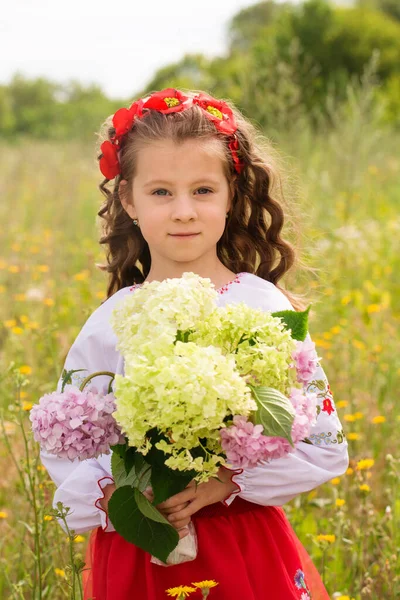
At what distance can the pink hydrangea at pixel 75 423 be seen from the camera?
4.19 ft

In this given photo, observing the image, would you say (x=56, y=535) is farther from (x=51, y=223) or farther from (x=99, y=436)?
(x=51, y=223)

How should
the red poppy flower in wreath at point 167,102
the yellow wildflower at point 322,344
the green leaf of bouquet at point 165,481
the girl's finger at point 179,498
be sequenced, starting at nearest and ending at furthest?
the green leaf of bouquet at point 165,481 < the girl's finger at point 179,498 < the red poppy flower in wreath at point 167,102 < the yellow wildflower at point 322,344

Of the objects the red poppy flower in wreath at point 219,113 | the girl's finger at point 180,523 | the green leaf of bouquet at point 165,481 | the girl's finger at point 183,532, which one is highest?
the red poppy flower in wreath at point 219,113

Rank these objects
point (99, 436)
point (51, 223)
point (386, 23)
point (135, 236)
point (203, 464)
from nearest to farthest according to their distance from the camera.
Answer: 1. point (203, 464)
2. point (99, 436)
3. point (135, 236)
4. point (51, 223)
5. point (386, 23)

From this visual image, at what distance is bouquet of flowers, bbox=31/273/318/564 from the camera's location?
3.60ft

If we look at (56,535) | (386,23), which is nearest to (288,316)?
(56,535)

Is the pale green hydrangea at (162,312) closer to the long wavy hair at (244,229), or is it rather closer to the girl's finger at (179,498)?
the girl's finger at (179,498)

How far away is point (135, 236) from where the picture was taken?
6.68 ft

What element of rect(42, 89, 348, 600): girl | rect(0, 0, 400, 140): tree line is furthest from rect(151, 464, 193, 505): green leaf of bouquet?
rect(0, 0, 400, 140): tree line

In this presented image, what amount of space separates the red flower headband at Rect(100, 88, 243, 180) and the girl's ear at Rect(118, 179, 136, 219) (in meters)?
0.04

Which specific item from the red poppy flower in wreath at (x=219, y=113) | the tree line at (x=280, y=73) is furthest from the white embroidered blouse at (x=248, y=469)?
the tree line at (x=280, y=73)

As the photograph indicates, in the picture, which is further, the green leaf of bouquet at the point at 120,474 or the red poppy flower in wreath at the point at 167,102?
the red poppy flower in wreath at the point at 167,102

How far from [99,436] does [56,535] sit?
2.22 ft

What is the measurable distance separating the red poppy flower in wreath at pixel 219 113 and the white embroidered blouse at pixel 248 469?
1.08 ft
